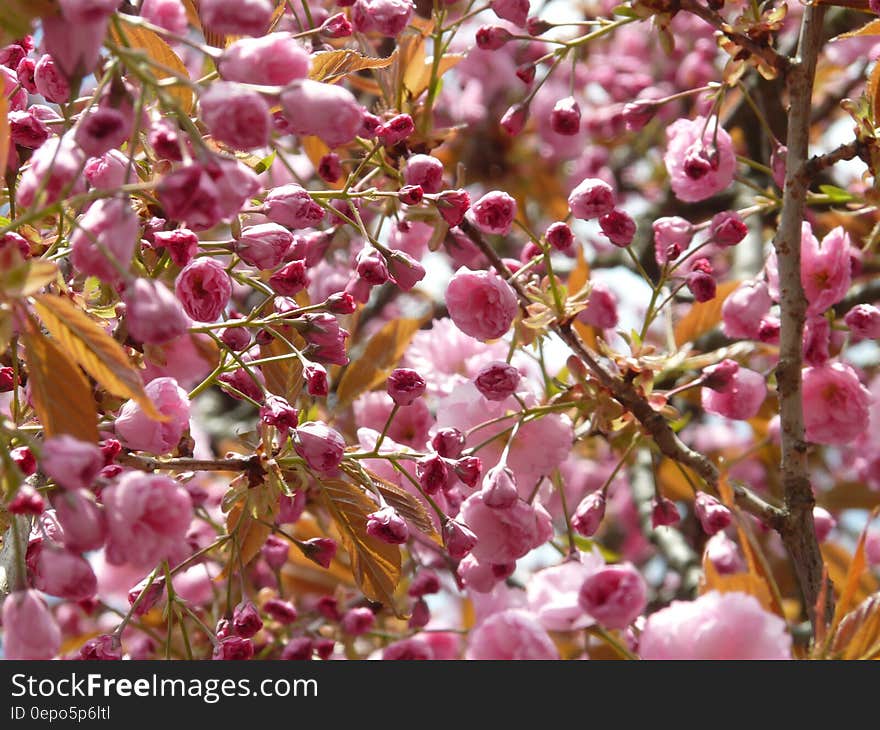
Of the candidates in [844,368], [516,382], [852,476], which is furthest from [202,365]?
[852,476]

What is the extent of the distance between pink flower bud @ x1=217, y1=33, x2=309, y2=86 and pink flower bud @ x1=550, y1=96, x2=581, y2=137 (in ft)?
2.01

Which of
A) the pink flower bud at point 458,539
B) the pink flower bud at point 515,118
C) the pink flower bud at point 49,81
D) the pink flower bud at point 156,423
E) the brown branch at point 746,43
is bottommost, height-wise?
the pink flower bud at point 458,539

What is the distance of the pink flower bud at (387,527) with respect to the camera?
42.7 inches

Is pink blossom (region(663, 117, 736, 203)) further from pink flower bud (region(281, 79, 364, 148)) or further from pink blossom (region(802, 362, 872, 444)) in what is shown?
pink flower bud (region(281, 79, 364, 148))

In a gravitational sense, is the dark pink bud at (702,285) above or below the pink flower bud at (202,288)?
above

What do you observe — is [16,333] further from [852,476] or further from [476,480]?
[852,476]

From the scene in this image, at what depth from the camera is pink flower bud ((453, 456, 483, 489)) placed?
3.70ft

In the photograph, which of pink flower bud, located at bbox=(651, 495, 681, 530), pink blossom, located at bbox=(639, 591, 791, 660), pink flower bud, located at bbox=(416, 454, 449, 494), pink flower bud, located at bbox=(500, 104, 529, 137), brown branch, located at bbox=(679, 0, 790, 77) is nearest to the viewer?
pink blossom, located at bbox=(639, 591, 791, 660)

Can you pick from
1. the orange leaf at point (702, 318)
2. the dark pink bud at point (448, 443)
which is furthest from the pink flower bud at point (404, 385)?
the orange leaf at point (702, 318)

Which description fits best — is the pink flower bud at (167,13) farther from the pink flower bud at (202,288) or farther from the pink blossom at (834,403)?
the pink blossom at (834,403)

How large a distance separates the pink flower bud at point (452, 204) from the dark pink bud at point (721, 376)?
0.38m

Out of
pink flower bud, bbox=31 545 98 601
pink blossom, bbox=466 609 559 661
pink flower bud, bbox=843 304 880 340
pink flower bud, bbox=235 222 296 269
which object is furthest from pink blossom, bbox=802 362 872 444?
pink flower bud, bbox=31 545 98 601

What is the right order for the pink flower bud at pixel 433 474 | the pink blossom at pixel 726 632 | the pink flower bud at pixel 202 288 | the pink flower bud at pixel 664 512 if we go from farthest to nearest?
1. the pink flower bud at pixel 664 512
2. the pink flower bud at pixel 433 474
3. the pink flower bud at pixel 202 288
4. the pink blossom at pixel 726 632
